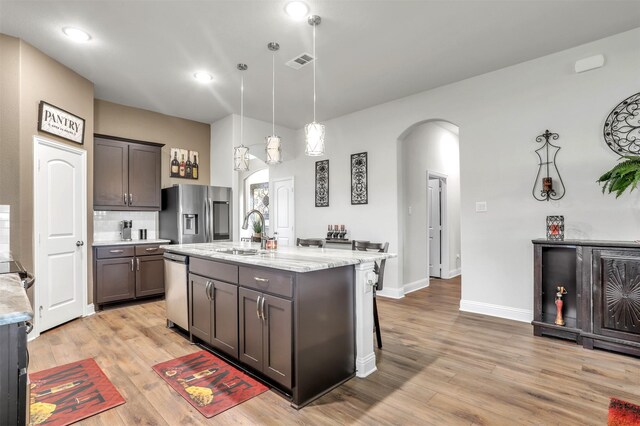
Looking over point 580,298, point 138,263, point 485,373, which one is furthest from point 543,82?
point 138,263

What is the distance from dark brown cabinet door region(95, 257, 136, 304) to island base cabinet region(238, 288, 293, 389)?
291cm

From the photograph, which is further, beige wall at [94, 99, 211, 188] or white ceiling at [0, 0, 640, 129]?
beige wall at [94, 99, 211, 188]

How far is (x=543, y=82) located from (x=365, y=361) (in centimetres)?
357

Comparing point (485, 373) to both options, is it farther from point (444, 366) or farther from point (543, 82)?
point (543, 82)

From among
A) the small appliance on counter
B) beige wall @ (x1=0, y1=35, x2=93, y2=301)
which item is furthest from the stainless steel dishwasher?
the small appliance on counter

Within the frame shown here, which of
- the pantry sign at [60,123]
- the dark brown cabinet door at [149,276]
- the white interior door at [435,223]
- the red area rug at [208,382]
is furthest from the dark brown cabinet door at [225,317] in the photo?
the white interior door at [435,223]

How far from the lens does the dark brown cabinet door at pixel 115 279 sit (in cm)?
436

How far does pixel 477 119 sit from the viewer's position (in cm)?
415

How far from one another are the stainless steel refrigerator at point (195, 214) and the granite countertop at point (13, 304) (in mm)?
3383

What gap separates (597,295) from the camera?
2973 millimetres

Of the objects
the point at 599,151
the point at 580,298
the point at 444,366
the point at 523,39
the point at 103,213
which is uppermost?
the point at 523,39

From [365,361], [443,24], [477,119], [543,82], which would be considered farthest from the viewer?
[477,119]

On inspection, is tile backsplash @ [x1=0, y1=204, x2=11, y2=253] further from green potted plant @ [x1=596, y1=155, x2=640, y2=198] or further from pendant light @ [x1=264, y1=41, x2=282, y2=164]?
green potted plant @ [x1=596, y1=155, x2=640, y2=198]

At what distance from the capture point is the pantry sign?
351 centimetres
